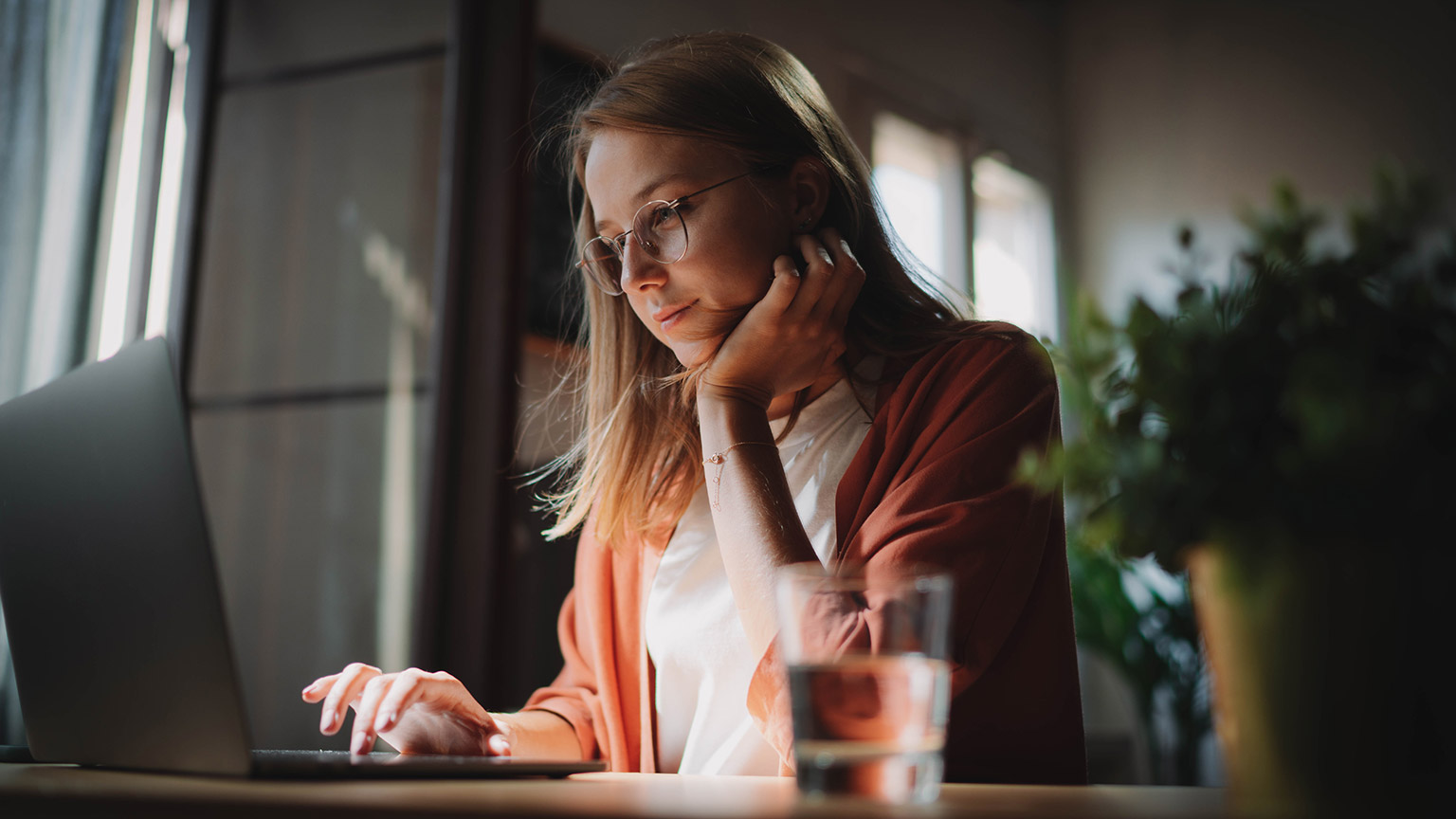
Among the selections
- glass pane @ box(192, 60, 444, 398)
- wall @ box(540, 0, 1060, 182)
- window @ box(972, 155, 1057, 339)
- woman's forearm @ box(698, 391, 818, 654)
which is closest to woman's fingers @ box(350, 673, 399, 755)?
woman's forearm @ box(698, 391, 818, 654)

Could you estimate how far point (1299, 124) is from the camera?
388 centimetres

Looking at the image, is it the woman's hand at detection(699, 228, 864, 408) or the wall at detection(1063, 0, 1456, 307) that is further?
the wall at detection(1063, 0, 1456, 307)

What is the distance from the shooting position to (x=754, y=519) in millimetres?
863

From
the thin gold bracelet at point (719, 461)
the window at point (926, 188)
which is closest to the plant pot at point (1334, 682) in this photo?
the thin gold bracelet at point (719, 461)

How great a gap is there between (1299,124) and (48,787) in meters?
4.30

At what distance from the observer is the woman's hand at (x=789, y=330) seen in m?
1.02

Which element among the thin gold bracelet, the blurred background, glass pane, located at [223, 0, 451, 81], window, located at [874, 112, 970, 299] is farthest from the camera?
window, located at [874, 112, 970, 299]

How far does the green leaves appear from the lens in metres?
0.38

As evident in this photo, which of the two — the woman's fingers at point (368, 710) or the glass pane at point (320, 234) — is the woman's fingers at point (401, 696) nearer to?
the woman's fingers at point (368, 710)

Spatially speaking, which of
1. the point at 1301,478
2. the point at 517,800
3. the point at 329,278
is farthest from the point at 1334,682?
the point at 329,278

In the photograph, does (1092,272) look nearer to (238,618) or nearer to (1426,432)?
(238,618)

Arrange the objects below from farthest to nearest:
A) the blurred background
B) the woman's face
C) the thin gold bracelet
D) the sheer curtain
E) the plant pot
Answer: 1. the blurred background
2. the sheer curtain
3. the woman's face
4. the thin gold bracelet
5. the plant pot

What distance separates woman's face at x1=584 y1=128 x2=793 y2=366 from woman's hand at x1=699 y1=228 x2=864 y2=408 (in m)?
0.04

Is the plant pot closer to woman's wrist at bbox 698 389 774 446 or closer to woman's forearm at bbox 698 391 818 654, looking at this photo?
woman's forearm at bbox 698 391 818 654
